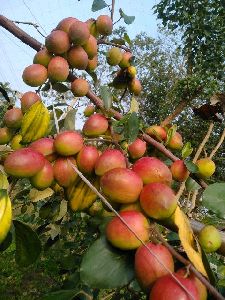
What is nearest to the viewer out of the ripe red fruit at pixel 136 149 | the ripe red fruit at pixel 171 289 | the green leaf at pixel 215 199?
the ripe red fruit at pixel 171 289

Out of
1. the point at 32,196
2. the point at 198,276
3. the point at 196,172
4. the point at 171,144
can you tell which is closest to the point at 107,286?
the point at 198,276

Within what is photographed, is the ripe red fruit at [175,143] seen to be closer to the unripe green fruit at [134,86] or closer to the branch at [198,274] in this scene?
the unripe green fruit at [134,86]

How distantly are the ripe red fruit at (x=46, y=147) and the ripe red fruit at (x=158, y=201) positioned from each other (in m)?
0.17

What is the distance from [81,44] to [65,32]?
1.6 inches

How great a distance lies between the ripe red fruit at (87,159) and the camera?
0.59 metres

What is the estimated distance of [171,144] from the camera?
88 cm

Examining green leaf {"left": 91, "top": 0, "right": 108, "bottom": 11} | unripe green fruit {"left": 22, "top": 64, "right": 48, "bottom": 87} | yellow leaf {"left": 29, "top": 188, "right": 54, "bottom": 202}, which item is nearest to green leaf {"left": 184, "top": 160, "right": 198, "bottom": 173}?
unripe green fruit {"left": 22, "top": 64, "right": 48, "bottom": 87}

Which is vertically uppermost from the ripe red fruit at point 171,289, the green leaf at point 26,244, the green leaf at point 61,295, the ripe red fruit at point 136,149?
the ripe red fruit at point 136,149

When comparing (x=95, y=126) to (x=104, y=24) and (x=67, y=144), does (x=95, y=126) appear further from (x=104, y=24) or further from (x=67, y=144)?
(x=104, y=24)

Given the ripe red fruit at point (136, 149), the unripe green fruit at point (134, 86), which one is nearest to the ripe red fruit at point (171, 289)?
the ripe red fruit at point (136, 149)

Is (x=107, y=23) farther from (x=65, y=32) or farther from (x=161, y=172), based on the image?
(x=161, y=172)

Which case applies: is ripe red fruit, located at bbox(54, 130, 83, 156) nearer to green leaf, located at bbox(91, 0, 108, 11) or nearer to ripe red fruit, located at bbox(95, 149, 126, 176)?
ripe red fruit, located at bbox(95, 149, 126, 176)

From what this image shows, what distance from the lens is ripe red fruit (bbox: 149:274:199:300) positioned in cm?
39

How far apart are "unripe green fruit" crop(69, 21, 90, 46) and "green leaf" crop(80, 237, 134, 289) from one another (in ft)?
1.49
